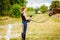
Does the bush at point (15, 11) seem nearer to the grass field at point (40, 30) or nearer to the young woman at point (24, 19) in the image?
the grass field at point (40, 30)

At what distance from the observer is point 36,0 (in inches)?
119

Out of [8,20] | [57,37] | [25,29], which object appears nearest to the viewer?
[25,29]

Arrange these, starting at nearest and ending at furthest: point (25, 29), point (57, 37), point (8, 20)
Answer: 1. point (25, 29)
2. point (57, 37)
3. point (8, 20)

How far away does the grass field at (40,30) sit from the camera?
2.88 metres

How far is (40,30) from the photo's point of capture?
9.86 feet

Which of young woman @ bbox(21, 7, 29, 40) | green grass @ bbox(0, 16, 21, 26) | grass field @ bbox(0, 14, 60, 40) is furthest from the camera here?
green grass @ bbox(0, 16, 21, 26)

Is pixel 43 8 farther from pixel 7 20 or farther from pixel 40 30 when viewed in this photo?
pixel 7 20

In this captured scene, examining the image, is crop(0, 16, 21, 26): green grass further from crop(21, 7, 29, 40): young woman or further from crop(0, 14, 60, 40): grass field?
crop(21, 7, 29, 40): young woman

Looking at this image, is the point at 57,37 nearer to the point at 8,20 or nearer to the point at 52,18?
the point at 52,18

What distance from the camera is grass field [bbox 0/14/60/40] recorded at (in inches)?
114

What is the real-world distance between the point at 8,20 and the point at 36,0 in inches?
21.1

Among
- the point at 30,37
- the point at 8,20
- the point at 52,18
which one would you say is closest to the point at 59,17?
the point at 52,18

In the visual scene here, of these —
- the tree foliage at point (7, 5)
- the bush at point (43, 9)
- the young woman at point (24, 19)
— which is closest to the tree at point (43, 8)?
the bush at point (43, 9)

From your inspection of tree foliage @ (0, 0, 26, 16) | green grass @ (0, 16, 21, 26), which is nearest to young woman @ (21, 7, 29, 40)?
green grass @ (0, 16, 21, 26)
